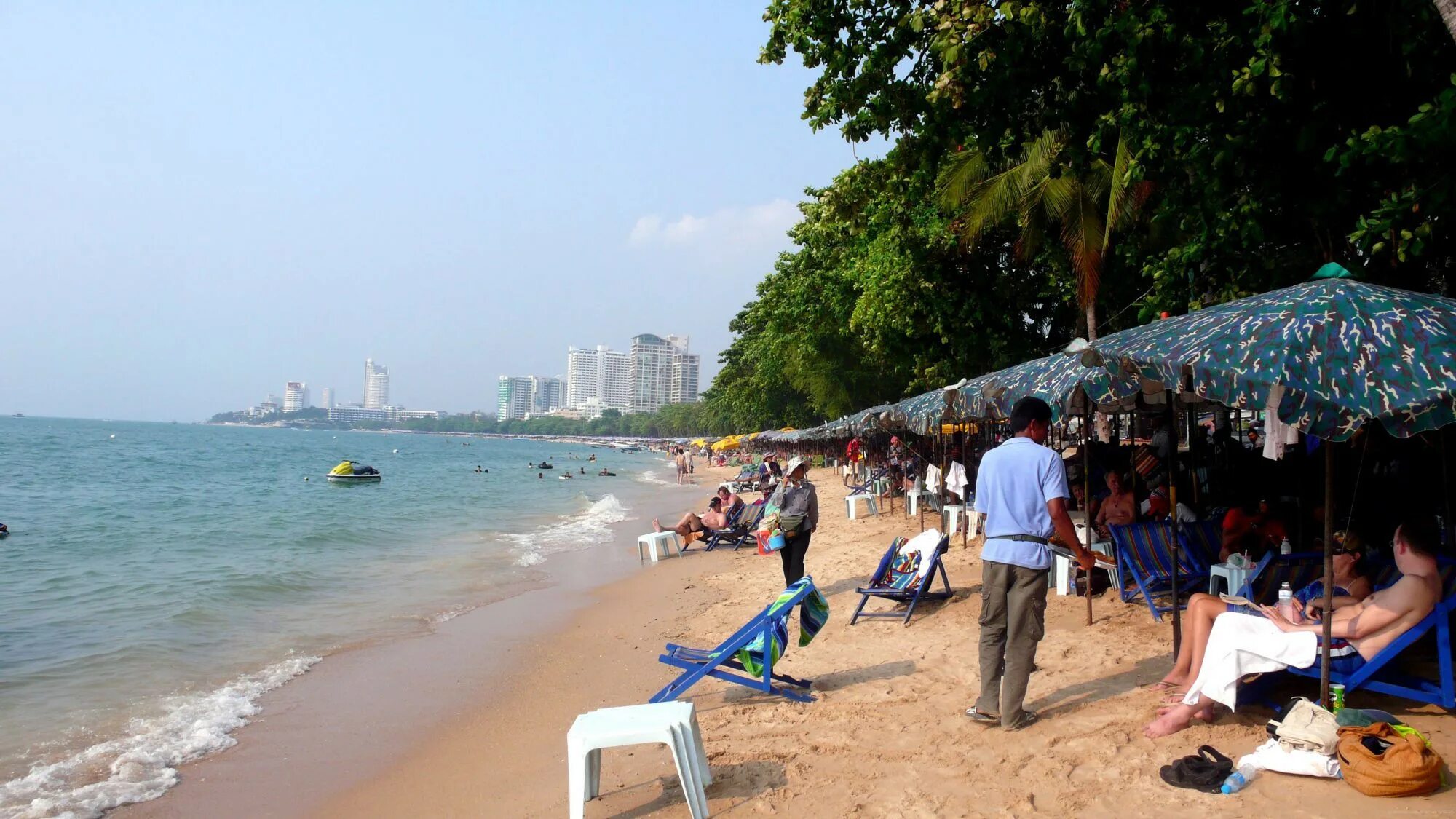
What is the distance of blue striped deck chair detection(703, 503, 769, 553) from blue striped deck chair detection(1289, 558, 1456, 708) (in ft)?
36.2

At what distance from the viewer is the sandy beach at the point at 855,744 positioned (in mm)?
3875

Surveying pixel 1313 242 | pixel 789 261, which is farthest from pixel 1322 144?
pixel 789 261

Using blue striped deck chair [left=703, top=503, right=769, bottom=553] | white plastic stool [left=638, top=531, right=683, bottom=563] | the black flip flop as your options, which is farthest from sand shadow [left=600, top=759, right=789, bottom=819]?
blue striped deck chair [left=703, top=503, right=769, bottom=553]

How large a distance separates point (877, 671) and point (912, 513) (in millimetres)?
10455

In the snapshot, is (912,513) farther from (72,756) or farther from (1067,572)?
(72,756)

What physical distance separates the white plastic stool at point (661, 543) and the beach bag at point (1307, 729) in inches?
452

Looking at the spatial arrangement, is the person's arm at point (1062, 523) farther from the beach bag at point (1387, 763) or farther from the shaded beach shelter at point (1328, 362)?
the beach bag at point (1387, 763)

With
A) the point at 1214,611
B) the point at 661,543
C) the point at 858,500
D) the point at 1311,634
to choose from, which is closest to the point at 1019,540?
the point at 1214,611

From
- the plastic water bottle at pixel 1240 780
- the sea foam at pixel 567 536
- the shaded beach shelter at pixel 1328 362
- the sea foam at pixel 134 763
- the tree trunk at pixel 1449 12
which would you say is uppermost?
the tree trunk at pixel 1449 12

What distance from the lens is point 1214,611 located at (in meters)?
4.36

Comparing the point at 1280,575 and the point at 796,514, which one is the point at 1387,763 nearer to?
the point at 1280,575

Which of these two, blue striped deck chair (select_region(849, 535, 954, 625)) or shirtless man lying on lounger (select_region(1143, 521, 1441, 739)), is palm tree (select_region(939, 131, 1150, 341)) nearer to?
blue striped deck chair (select_region(849, 535, 954, 625))

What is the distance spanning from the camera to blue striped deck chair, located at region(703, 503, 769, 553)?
15.1 meters

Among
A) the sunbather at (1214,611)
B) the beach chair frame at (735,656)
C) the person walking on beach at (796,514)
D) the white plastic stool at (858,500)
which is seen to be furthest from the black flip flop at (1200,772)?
the white plastic stool at (858,500)
